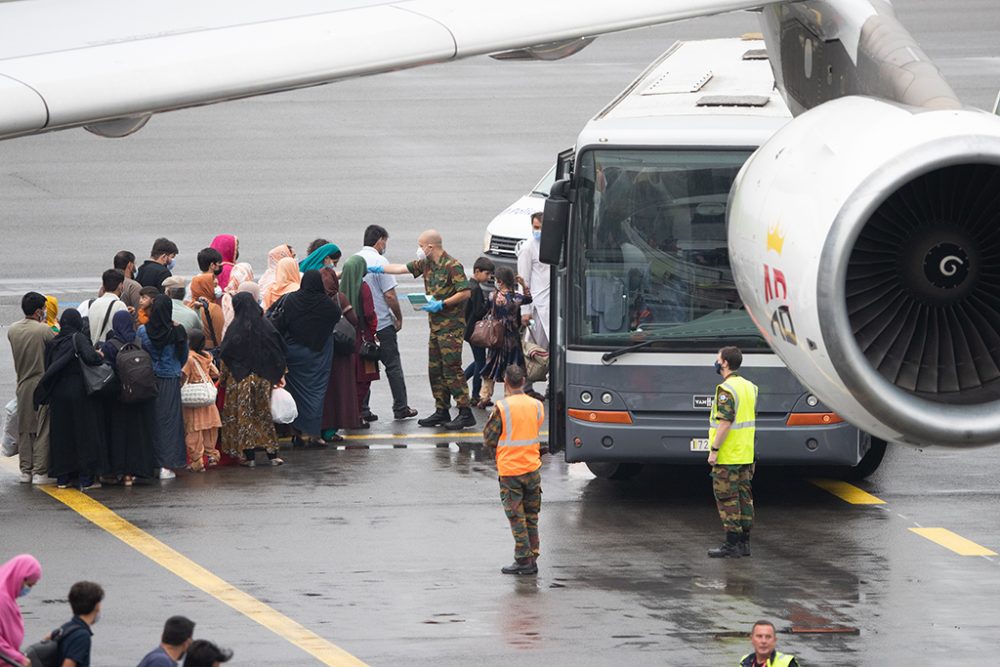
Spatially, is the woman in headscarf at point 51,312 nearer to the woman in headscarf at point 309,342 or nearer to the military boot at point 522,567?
the woman in headscarf at point 309,342

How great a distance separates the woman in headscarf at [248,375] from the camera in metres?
17.6

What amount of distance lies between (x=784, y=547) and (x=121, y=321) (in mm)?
5905

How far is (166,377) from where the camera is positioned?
1705 cm

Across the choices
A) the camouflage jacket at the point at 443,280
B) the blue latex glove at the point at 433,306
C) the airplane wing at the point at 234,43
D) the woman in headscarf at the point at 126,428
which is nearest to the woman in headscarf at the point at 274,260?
the camouflage jacket at the point at 443,280

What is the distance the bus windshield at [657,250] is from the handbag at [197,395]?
11.5 ft

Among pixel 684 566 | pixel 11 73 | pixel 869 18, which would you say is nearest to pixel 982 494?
pixel 684 566

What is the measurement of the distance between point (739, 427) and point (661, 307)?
5.61ft

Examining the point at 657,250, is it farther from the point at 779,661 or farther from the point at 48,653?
the point at 48,653

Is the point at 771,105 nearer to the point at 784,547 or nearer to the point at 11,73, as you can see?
the point at 784,547

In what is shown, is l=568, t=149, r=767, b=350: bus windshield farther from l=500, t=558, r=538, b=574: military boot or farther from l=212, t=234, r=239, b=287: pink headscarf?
l=212, t=234, r=239, b=287: pink headscarf

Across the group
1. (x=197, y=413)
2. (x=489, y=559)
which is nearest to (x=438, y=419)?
(x=197, y=413)

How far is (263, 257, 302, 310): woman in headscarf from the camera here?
1899cm

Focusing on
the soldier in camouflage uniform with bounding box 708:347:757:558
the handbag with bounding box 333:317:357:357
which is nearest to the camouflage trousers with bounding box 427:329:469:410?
the handbag with bounding box 333:317:357:357

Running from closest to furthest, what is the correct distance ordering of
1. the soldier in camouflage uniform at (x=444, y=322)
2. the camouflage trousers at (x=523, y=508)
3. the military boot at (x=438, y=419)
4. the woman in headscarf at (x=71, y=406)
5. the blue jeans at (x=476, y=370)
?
the camouflage trousers at (x=523, y=508) → the woman in headscarf at (x=71, y=406) → the soldier in camouflage uniform at (x=444, y=322) → the military boot at (x=438, y=419) → the blue jeans at (x=476, y=370)
